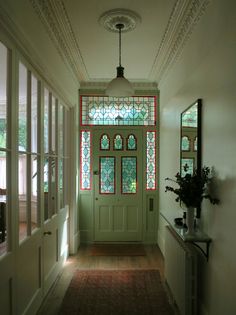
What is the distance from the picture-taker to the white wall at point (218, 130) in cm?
195

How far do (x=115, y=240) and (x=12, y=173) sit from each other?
3.63 metres

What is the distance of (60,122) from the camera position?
4.08m

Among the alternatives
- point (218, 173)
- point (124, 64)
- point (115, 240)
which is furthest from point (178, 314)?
point (124, 64)

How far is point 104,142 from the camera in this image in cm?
534

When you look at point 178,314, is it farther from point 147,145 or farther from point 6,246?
point 147,145

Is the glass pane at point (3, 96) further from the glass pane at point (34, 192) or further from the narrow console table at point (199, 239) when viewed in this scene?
the narrow console table at point (199, 239)

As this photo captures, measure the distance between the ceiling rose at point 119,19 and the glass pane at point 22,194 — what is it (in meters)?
1.66

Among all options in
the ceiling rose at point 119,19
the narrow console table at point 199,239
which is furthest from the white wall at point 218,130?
the ceiling rose at point 119,19

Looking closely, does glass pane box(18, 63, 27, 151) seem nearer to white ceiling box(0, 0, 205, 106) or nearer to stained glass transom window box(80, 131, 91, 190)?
white ceiling box(0, 0, 205, 106)

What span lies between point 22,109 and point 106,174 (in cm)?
304

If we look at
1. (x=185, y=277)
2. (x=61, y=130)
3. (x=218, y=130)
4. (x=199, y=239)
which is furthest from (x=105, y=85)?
(x=185, y=277)

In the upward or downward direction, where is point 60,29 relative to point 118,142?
upward

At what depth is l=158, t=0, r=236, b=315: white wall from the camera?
1946 millimetres

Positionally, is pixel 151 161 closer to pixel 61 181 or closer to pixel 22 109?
pixel 61 181
